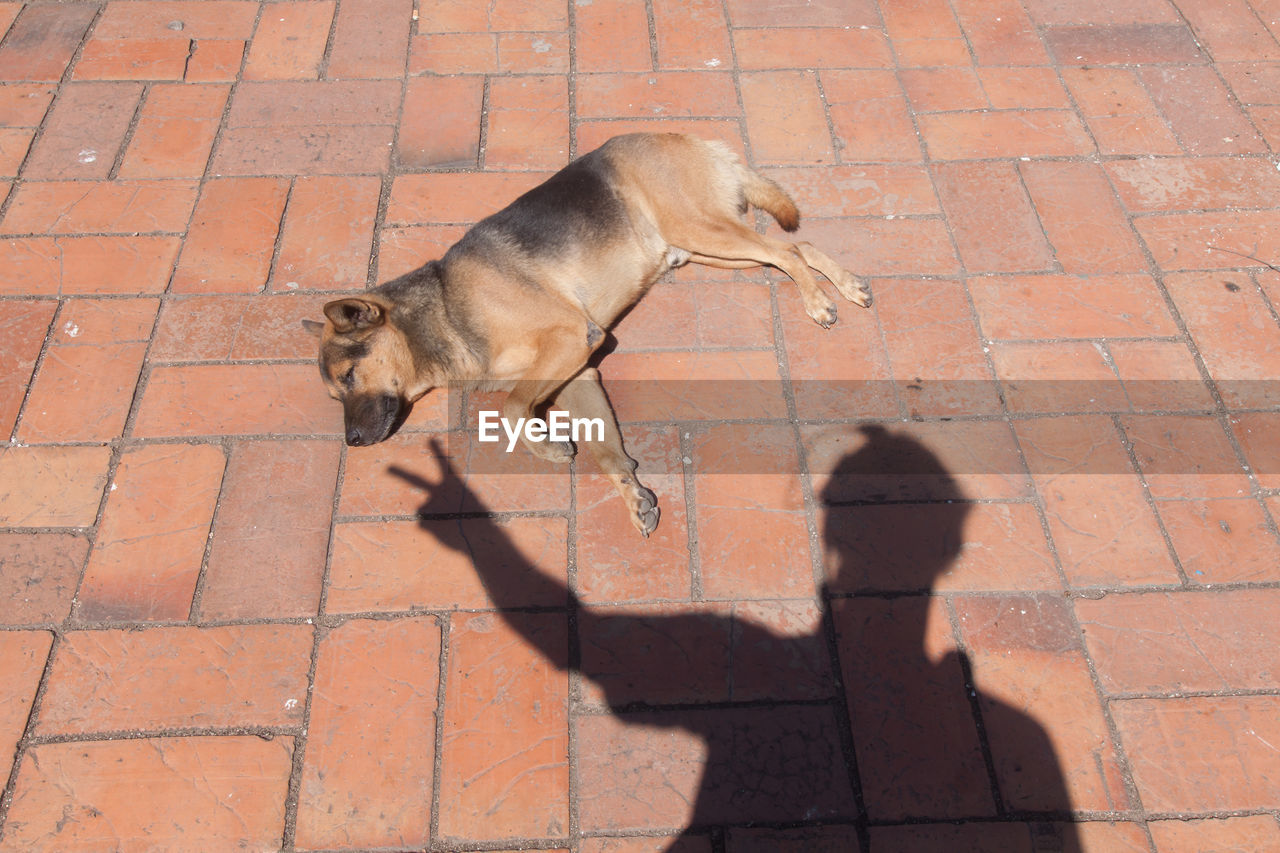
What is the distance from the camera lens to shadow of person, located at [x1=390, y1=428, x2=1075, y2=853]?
271 cm

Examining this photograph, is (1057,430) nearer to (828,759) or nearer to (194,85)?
(828,759)

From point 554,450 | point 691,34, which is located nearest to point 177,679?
point 554,450

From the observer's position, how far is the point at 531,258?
368 centimetres

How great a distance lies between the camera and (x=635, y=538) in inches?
130

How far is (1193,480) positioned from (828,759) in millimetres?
1985

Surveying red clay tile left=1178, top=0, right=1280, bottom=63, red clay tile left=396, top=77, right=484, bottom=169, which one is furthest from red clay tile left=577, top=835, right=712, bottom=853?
red clay tile left=1178, top=0, right=1280, bottom=63

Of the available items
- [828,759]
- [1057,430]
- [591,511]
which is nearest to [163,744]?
[591,511]

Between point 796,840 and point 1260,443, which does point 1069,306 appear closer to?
point 1260,443

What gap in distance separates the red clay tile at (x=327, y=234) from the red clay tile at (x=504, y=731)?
198 centimetres

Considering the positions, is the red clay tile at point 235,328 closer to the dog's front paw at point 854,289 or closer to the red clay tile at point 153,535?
the red clay tile at point 153,535

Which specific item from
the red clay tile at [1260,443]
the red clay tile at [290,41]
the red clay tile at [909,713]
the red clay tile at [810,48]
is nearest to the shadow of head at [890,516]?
the red clay tile at [909,713]

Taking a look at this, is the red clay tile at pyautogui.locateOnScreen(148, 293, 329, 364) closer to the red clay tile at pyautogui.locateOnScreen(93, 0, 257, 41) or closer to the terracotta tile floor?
the terracotta tile floor

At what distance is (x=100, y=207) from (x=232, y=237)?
82cm

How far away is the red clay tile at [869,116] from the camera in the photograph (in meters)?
4.50
